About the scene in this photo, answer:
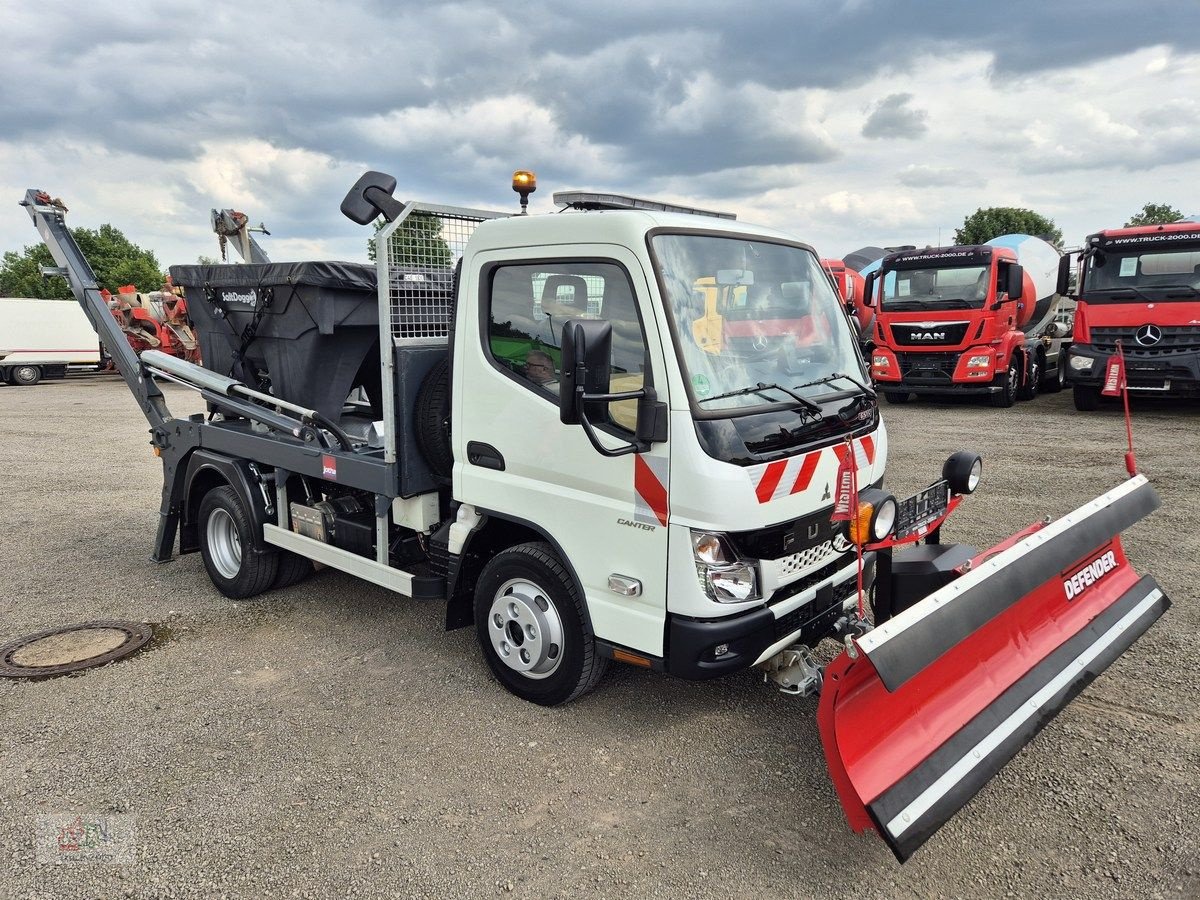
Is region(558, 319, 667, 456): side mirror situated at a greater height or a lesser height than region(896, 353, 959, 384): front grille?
greater

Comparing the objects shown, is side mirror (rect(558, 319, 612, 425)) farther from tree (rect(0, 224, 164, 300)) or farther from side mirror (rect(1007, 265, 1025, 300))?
tree (rect(0, 224, 164, 300))

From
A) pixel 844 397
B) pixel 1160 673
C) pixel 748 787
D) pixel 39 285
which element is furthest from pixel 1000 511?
pixel 39 285

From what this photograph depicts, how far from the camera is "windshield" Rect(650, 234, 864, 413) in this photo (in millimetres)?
3193

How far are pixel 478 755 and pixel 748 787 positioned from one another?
3.88ft

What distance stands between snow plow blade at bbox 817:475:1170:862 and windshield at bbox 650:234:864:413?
104cm

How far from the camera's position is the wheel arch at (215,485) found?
5207 millimetres

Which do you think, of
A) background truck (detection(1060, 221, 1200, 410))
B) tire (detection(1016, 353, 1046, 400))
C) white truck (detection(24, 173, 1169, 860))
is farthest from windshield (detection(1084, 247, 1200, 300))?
white truck (detection(24, 173, 1169, 860))

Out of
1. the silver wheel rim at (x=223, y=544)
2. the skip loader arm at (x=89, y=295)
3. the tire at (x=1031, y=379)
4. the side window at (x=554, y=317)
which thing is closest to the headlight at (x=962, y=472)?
the side window at (x=554, y=317)

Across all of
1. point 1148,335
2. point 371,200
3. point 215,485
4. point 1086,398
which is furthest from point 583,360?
point 1086,398

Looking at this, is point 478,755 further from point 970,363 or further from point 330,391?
point 970,363

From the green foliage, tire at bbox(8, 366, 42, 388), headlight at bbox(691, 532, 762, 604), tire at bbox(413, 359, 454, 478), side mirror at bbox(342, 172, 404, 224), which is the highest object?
side mirror at bbox(342, 172, 404, 224)

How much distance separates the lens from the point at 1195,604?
16.1ft

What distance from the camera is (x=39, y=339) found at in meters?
24.8

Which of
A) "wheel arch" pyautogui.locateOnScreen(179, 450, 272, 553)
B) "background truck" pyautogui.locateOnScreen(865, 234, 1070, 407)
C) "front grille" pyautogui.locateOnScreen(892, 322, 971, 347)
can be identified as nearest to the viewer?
"wheel arch" pyautogui.locateOnScreen(179, 450, 272, 553)
